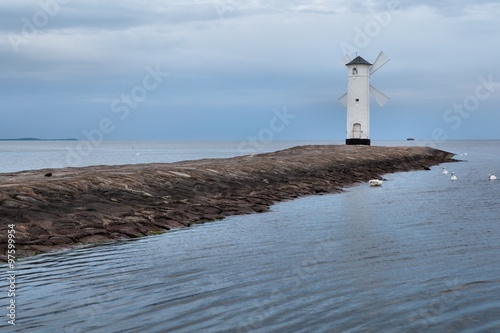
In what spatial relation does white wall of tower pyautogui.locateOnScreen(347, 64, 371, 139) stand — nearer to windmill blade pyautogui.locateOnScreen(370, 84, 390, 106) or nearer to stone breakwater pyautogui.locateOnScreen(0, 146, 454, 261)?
windmill blade pyautogui.locateOnScreen(370, 84, 390, 106)

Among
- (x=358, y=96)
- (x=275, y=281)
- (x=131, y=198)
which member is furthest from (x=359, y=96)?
(x=275, y=281)

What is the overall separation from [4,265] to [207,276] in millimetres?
4449

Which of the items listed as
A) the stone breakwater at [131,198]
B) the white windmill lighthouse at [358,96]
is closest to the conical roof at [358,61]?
the white windmill lighthouse at [358,96]

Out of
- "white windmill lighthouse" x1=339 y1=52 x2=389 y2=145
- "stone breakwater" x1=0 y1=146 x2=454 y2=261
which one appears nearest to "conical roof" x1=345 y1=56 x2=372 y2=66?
"white windmill lighthouse" x1=339 y1=52 x2=389 y2=145

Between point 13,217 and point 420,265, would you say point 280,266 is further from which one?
point 13,217

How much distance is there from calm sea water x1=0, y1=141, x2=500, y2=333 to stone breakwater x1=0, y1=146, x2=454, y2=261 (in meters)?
0.98

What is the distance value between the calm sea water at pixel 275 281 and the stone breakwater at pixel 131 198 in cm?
98

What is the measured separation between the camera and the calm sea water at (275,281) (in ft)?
32.6

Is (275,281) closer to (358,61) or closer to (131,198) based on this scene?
(131,198)

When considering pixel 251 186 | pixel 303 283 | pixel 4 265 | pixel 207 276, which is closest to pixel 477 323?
pixel 303 283

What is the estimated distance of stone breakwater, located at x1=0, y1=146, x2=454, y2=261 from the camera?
56.1 ft

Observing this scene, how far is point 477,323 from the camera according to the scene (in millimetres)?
9805

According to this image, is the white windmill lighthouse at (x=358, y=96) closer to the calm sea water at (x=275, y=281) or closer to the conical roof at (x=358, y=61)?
the conical roof at (x=358, y=61)

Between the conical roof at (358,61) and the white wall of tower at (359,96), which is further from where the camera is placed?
the conical roof at (358,61)
